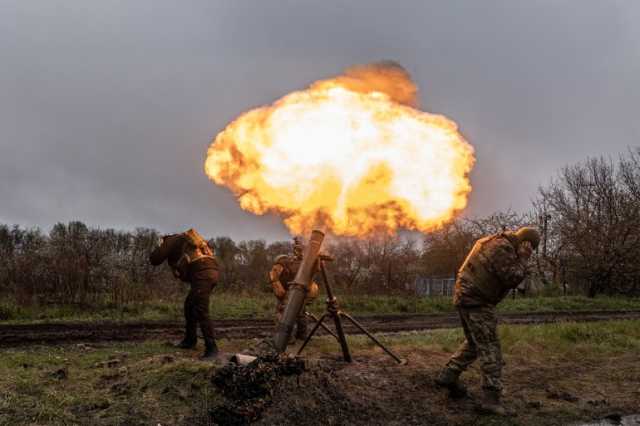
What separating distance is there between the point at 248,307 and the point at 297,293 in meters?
11.6

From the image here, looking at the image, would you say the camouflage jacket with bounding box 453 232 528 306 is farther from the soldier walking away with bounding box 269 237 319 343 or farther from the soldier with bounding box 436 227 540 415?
the soldier walking away with bounding box 269 237 319 343

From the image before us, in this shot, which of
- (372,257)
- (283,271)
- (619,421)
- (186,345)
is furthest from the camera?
(372,257)

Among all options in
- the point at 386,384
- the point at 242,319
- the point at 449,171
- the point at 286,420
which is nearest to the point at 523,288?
the point at 242,319

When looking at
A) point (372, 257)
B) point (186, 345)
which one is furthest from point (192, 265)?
point (372, 257)

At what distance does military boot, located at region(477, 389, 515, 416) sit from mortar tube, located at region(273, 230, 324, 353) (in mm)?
2719

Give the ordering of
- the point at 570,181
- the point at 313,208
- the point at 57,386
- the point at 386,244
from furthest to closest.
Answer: the point at 570,181 → the point at 386,244 → the point at 313,208 → the point at 57,386

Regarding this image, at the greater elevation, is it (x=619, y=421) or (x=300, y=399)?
(x=300, y=399)

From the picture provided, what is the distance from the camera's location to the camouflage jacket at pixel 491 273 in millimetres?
6945

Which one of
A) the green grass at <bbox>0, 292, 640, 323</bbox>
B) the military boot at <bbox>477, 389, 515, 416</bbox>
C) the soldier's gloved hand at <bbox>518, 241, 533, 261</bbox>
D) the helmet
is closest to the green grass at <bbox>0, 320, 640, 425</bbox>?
the military boot at <bbox>477, 389, 515, 416</bbox>

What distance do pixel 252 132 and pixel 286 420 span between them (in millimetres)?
5275

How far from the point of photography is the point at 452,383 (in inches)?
285

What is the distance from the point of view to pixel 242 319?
51.0 ft

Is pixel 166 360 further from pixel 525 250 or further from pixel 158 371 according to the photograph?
pixel 525 250

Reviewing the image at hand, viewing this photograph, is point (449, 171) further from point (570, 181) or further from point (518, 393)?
point (570, 181)
